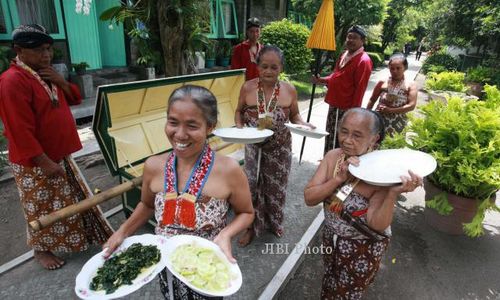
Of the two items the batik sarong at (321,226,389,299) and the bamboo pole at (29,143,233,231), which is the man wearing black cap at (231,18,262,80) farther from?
the batik sarong at (321,226,389,299)

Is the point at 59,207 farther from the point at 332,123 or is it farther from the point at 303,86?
the point at 303,86

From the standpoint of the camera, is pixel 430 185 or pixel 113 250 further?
pixel 430 185

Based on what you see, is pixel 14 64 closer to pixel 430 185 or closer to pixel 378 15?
pixel 430 185

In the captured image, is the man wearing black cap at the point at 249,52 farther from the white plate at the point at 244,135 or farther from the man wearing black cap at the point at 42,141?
the man wearing black cap at the point at 42,141

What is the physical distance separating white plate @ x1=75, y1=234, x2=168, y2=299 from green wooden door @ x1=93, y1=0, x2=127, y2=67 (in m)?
8.37

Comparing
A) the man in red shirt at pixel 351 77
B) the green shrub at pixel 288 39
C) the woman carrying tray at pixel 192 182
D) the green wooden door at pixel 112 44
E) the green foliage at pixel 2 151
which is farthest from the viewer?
the green shrub at pixel 288 39

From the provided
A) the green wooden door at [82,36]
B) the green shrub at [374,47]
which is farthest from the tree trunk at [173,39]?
the green shrub at [374,47]

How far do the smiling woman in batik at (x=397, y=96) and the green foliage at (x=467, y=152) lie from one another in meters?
0.72

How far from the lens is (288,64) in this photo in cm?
1178

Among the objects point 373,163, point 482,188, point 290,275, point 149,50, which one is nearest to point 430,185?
point 482,188

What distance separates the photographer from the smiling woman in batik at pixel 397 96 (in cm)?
418

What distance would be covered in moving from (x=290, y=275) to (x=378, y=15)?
14159mm

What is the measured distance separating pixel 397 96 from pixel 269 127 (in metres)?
2.37

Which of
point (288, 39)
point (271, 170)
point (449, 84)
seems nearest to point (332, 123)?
point (271, 170)
